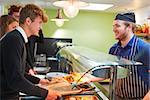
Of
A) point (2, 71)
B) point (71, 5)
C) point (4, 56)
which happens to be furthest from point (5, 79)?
point (71, 5)

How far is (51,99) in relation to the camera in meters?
1.59

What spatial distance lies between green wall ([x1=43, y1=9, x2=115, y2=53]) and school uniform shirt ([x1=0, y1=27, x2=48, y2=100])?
21.9 feet

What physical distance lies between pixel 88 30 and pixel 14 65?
7.15 metres

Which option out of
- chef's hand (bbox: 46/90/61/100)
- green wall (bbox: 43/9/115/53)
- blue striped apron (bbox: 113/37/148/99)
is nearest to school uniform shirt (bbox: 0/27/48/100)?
chef's hand (bbox: 46/90/61/100)

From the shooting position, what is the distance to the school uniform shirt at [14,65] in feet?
4.89

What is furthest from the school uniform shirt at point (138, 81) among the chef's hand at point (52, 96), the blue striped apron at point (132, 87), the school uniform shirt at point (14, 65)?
the school uniform shirt at point (14, 65)

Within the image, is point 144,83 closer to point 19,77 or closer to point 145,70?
point 145,70

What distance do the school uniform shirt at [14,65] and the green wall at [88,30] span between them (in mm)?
6684

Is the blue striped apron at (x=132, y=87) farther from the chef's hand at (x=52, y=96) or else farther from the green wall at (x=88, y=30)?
the green wall at (x=88, y=30)

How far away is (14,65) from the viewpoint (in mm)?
1488

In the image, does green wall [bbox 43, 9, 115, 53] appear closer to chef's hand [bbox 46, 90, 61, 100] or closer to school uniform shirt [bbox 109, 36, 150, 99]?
school uniform shirt [bbox 109, 36, 150, 99]

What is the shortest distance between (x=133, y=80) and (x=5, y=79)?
41.9 inches

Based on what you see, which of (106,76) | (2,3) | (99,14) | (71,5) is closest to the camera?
(106,76)

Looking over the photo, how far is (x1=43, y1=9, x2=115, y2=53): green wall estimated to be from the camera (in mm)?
8312
